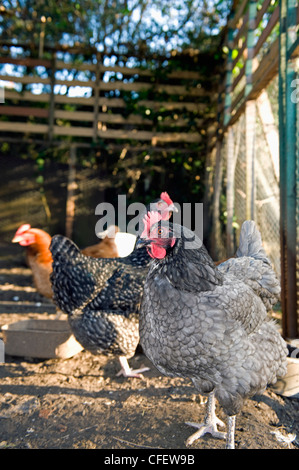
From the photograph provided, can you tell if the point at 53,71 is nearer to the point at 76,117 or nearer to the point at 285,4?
the point at 76,117

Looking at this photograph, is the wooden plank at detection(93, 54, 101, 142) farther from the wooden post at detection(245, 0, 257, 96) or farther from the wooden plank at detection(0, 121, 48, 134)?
the wooden post at detection(245, 0, 257, 96)

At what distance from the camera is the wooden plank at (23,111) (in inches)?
255

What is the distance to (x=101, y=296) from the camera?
2.72 m

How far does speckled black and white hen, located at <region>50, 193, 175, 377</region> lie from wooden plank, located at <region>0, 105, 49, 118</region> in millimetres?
4397

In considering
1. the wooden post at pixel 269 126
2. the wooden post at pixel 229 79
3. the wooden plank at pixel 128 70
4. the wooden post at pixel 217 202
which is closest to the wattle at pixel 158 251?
the wooden post at pixel 269 126

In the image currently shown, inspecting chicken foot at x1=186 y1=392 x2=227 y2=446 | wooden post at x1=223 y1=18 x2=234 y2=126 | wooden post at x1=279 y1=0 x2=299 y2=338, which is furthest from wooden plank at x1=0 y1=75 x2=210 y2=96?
chicken foot at x1=186 y1=392 x2=227 y2=446

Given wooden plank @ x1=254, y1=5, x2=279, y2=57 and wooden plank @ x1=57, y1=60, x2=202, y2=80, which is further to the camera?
wooden plank @ x1=57, y1=60, x2=202, y2=80

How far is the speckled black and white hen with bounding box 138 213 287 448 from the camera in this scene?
1.63 metres

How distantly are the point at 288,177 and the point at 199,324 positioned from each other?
5.43ft

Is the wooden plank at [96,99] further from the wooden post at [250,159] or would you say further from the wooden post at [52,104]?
the wooden post at [250,159]

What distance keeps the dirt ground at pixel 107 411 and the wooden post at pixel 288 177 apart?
661 mm

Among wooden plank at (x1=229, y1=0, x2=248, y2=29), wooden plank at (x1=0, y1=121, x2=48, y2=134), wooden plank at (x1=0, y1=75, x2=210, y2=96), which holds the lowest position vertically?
wooden plank at (x1=0, y1=121, x2=48, y2=134)

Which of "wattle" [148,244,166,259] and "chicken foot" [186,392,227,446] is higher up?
"wattle" [148,244,166,259]
